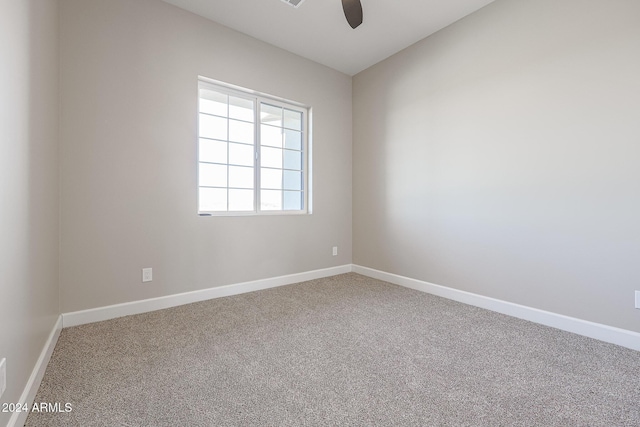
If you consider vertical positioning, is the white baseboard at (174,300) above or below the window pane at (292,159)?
below

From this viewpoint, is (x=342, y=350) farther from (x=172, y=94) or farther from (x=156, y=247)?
(x=172, y=94)

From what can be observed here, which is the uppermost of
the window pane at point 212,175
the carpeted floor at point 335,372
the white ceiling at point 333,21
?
the white ceiling at point 333,21

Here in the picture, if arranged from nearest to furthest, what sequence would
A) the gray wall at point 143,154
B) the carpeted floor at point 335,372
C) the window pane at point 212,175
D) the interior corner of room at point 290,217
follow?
the carpeted floor at point 335,372 → the interior corner of room at point 290,217 → the gray wall at point 143,154 → the window pane at point 212,175

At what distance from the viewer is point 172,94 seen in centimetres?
259

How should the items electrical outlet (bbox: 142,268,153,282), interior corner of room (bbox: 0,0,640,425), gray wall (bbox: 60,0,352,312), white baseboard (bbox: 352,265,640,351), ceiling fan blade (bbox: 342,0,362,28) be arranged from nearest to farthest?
interior corner of room (bbox: 0,0,640,425)
white baseboard (bbox: 352,265,640,351)
ceiling fan blade (bbox: 342,0,362,28)
gray wall (bbox: 60,0,352,312)
electrical outlet (bbox: 142,268,153,282)

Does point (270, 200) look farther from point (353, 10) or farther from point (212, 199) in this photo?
point (353, 10)

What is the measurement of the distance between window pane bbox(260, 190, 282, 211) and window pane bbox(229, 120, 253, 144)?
2.01 feet

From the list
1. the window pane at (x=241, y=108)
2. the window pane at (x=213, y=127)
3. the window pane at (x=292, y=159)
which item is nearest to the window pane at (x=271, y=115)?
the window pane at (x=241, y=108)

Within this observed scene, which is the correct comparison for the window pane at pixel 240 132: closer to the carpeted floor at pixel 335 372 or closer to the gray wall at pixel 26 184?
the gray wall at pixel 26 184

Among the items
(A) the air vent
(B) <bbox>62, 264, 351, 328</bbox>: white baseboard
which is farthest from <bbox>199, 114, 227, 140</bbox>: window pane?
(B) <bbox>62, 264, 351, 328</bbox>: white baseboard

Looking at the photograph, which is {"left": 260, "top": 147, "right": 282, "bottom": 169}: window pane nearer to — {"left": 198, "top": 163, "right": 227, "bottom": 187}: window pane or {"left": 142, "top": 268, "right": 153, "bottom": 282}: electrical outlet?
{"left": 198, "top": 163, "right": 227, "bottom": 187}: window pane

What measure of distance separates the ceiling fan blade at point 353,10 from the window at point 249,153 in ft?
4.68

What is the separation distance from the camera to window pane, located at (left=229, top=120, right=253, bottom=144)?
3.05 m

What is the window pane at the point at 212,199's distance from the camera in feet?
9.38
